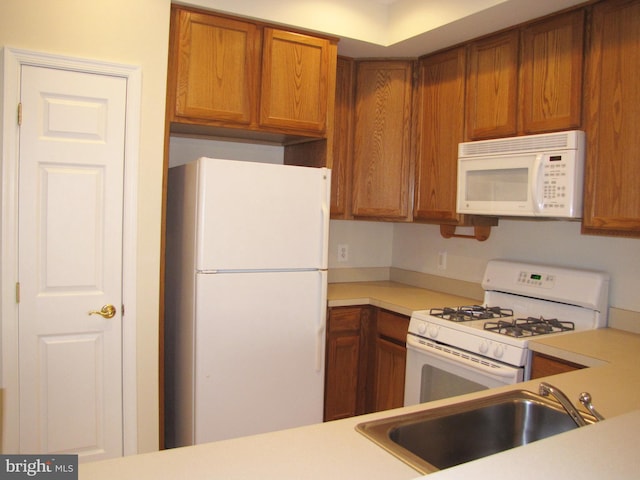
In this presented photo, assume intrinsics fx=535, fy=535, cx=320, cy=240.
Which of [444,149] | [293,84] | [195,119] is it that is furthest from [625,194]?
[195,119]

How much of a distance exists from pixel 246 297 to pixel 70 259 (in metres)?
0.78

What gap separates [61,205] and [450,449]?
1.84 meters

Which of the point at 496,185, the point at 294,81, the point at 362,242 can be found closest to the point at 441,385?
the point at 496,185

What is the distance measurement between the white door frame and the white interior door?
26 millimetres

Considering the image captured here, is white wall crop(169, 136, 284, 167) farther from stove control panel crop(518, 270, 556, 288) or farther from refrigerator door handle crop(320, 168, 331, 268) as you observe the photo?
stove control panel crop(518, 270, 556, 288)

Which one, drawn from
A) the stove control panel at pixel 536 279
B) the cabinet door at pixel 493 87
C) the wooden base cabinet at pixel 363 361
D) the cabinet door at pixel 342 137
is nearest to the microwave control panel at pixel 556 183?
the cabinet door at pixel 493 87

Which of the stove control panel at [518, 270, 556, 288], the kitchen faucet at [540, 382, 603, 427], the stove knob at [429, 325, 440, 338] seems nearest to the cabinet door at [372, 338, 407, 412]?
the stove knob at [429, 325, 440, 338]

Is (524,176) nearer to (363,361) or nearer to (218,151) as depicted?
(363,361)

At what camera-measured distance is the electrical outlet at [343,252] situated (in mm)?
3633

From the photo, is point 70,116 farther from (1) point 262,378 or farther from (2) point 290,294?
(1) point 262,378

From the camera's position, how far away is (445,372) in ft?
8.40

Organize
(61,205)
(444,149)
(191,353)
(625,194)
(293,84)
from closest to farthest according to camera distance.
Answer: (625,194) < (61,205) < (191,353) < (293,84) < (444,149)

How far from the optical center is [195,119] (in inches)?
101

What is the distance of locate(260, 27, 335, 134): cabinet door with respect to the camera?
2721mm
